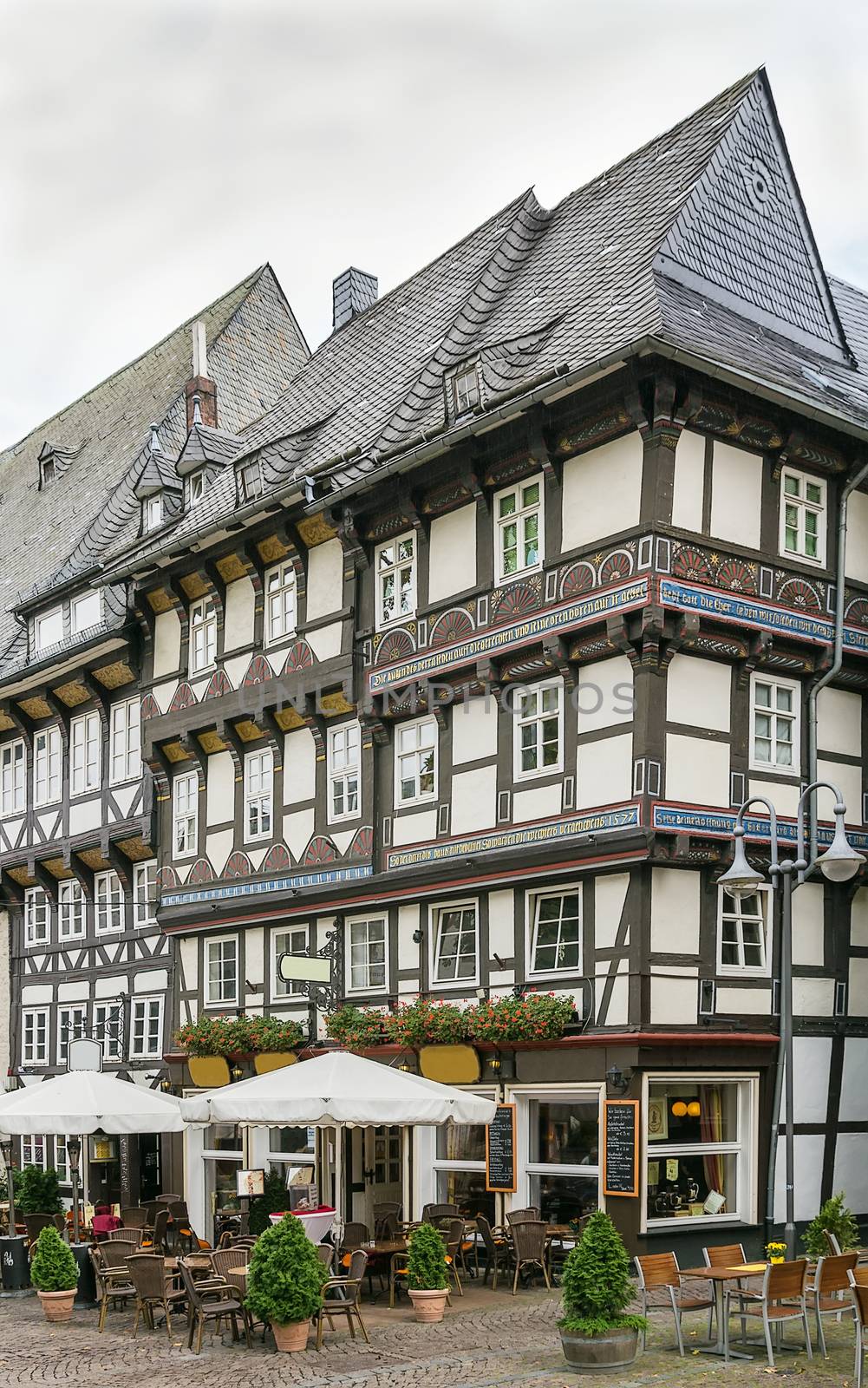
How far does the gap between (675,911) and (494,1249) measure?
464cm

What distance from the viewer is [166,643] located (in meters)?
31.2

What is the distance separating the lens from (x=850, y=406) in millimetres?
24203

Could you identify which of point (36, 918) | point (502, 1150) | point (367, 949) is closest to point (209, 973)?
point (367, 949)

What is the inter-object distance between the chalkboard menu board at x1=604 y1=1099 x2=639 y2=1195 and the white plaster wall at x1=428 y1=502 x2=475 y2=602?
7.68 m

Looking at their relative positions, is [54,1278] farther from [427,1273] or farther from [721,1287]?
[721,1287]

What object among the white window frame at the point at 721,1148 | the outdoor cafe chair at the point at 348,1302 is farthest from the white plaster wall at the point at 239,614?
the outdoor cafe chair at the point at 348,1302

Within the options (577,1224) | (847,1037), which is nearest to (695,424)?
(847,1037)

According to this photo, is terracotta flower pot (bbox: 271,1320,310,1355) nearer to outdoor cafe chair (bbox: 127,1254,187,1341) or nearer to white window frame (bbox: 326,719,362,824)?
outdoor cafe chair (bbox: 127,1254,187,1341)

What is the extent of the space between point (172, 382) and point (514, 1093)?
2398 centimetres

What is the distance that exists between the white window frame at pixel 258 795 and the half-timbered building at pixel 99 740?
378cm

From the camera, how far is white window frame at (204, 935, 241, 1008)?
28.7 metres

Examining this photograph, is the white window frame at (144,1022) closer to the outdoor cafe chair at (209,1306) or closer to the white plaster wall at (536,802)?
the white plaster wall at (536,802)

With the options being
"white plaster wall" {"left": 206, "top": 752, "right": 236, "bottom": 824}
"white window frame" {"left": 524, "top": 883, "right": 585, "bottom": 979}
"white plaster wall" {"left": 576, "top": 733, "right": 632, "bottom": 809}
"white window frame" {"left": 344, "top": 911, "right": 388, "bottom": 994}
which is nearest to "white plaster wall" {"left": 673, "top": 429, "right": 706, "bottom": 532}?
"white plaster wall" {"left": 576, "top": 733, "right": 632, "bottom": 809}

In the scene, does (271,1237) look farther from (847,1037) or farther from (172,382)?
(172,382)
